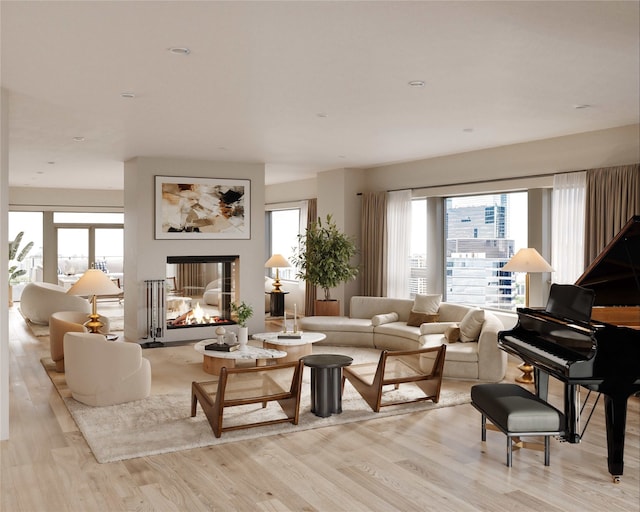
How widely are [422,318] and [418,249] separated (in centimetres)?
185

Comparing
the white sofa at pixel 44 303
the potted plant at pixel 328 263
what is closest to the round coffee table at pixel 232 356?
the potted plant at pixel 328 263

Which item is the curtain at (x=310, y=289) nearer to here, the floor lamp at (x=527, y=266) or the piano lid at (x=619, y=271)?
the floor lamp at (x=527, y=266)

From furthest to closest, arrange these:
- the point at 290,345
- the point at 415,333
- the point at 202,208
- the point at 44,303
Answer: the point at 44,303 → the point at 202,208 → the point at 415,333 → the point at 290,345

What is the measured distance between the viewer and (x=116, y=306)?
13711 mm

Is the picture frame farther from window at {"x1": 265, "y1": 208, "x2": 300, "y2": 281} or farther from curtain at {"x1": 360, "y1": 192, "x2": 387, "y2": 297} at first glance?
window at {"x1": 265, "y1": 208, "x2": 300, "y2": 281}

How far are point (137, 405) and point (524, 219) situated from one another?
5.31 meters

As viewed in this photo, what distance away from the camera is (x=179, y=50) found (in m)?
3.79

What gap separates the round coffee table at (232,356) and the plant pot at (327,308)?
2.72 metres

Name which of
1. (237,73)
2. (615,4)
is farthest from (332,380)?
(615,4)

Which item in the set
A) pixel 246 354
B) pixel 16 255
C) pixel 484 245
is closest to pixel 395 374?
pixel 246 354

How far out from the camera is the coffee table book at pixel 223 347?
6.41 metres

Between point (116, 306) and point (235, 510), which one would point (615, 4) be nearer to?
point (235, 510)

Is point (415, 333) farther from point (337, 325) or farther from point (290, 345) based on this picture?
point (290, 345)

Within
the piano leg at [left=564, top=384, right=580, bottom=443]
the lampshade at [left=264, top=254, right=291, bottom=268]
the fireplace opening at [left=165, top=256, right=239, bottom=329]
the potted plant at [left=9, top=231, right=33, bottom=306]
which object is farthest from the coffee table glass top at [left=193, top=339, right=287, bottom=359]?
the potted plant at [left=9, top=231, right=33, bottom=306]
